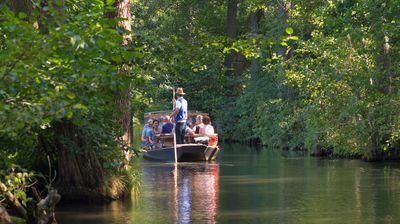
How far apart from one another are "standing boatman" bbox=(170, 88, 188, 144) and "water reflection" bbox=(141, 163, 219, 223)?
1029 millimetres

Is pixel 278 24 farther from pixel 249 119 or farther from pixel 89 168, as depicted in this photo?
pixel 89 168

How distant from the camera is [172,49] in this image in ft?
45.4

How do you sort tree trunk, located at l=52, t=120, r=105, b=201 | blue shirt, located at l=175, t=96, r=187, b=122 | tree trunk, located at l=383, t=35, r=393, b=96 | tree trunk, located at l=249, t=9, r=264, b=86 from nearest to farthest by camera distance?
tree trunk, located at l=52, t=120, r=105, b=201, tree trunk, located at l=383, t=35, r=393, b=96, blue shirt, located at l=175, t=96, r=187, b=122, tree trunk, located at l=249, t=9, r=264, b=86

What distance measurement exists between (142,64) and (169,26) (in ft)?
121

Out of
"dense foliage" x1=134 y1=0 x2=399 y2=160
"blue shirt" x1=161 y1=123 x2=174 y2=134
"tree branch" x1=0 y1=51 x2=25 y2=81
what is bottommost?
"tree branch" x1=0 y1=51 x2=25 y2=81

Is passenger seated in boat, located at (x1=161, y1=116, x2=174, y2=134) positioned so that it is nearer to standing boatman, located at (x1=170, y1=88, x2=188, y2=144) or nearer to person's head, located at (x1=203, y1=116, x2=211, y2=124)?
person's head, located at (x1=203, y1=116, x2=211, y2=124)

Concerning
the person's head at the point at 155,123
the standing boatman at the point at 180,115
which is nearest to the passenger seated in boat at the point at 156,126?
the person's head at the point at 155,123

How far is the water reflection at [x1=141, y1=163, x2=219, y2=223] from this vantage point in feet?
46.8

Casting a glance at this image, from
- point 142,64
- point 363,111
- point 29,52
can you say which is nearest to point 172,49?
point 142,64


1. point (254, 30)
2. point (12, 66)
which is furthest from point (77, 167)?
point (254, 30)

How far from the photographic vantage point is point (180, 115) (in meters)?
26.1

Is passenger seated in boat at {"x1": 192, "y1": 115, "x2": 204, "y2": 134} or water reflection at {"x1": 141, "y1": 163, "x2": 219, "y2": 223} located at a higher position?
passenger seated in boat at {"x1": 192, "y1": 115, "x2": 204, "y2": 134}

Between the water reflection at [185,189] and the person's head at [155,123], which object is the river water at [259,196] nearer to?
the water reflection at [185,189]

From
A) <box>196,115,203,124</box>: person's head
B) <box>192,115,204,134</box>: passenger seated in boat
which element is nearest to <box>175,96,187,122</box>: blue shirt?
<box>192,115,204,134</box>: passenger seated in boat
